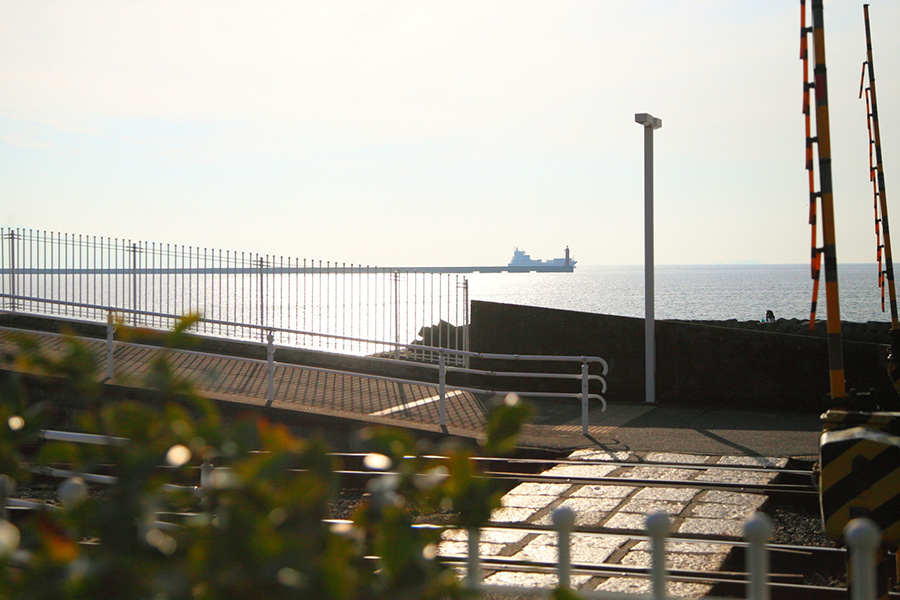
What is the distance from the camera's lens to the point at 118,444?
1.21 m

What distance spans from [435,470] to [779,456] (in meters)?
8.55

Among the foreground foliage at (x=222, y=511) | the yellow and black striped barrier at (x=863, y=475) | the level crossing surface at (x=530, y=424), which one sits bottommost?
the level crossing surface at (x=530, y=424)

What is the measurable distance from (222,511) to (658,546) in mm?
1753

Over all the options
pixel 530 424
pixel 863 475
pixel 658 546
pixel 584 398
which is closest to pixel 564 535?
pixel 658 546

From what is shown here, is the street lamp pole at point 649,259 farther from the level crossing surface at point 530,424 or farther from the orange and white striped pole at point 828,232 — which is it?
the orange and white striped pole at point 828,232

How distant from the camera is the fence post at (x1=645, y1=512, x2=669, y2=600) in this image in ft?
8.14

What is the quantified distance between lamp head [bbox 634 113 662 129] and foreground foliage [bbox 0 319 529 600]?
42.7 ft

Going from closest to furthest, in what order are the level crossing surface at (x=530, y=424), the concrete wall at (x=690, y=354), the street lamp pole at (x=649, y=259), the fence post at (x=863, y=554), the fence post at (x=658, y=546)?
the fence post at (x=863, y=554) → the fence post at (x=658, y=546) → the level crossing surface at (x=530, y=424) → the concrete wall at (x=690, y=354) → the street lamp pole at (x=649, y=259)

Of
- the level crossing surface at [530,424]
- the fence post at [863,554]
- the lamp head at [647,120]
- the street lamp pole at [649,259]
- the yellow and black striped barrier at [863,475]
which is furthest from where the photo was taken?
the lamp head at [647,120]

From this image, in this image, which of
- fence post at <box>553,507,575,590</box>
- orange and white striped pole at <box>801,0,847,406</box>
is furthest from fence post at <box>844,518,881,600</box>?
orange and white striped pole at <box>801,0,847,406</box>

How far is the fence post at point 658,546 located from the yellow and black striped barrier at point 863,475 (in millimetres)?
1596

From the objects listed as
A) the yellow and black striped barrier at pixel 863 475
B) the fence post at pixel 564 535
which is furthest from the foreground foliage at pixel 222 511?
the yellow and black striped barrier at pixel 863 475

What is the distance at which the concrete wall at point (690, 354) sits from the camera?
12.5 meters

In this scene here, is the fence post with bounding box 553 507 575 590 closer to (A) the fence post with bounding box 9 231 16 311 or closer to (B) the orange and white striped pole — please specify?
(B) the orange and white striped pole
